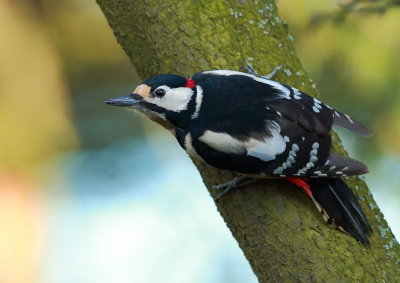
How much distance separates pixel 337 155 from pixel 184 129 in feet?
1.74

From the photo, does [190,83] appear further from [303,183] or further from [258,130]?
[303,183]

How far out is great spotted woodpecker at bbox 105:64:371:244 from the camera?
1662 millimetres

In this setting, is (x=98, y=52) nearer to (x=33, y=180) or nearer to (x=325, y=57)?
(x=33, y=180)

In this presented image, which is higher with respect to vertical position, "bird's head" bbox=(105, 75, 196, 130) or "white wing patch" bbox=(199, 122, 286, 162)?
"bird's head" bbox=(105, 75, 196, 130)

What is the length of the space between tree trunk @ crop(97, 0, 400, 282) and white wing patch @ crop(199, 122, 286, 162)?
0.16 m

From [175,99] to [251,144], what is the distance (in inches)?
11.5

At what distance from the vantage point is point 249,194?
178 cm

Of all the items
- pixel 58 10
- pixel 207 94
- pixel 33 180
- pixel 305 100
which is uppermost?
pixel 58 10

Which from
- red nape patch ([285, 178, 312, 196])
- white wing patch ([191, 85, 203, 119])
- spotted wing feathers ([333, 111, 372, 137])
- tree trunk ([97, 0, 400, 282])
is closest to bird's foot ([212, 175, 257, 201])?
tree trunk ([97, 0, 400, 282])

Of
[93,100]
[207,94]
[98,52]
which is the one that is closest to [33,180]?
[93,100]

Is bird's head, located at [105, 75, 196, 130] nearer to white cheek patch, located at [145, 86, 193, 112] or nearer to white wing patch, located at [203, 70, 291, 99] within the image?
white cheek patch, located at [145, 86, 193, 112]

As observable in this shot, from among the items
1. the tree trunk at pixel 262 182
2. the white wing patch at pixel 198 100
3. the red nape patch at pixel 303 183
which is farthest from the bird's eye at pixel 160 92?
Answer: the red nape patch at pixel 303 183

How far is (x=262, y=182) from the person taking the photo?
1.79m

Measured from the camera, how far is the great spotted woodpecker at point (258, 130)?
166cm
